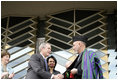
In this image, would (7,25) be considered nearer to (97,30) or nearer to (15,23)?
(15,23)

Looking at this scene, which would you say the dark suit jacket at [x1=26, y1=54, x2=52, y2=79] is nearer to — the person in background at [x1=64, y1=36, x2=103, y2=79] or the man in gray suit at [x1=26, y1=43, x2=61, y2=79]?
the man in gray suit at [x1=26, y1=43, x2=61, y2=79]

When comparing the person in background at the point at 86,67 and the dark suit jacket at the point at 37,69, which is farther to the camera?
the dark suit jacket at the point at 37,69

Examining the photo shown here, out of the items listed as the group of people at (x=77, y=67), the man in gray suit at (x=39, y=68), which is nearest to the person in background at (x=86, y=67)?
the group of people at (x=77, y=67)

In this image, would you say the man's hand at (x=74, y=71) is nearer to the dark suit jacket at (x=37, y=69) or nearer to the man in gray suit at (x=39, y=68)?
the man in gray suit at (x=39, y=68)

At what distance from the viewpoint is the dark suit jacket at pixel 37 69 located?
4312mm

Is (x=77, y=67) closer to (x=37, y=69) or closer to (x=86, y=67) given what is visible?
(x=86, y=67)

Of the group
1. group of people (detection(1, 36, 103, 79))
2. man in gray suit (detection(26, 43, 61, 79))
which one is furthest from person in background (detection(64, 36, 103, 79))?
man in gray suit (detection(26, 43, 61, 79))

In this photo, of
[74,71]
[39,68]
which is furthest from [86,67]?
[39,68]

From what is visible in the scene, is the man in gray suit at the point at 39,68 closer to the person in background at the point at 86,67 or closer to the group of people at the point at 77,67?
the group of people at the point at 77,67

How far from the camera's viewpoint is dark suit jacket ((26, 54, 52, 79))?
4.31m

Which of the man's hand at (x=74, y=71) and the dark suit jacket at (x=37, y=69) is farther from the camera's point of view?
the dark suit jacket at (x=37, y=69)

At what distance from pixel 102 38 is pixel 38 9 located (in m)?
2.56

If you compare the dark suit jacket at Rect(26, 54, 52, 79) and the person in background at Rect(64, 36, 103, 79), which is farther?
the dark suit jacket at Rect(26, 54, 52, 79)

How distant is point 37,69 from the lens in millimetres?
4293
